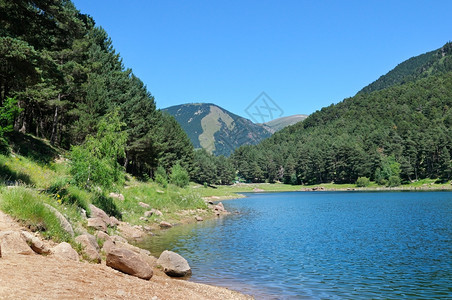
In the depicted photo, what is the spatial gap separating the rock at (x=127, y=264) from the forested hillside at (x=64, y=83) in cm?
988

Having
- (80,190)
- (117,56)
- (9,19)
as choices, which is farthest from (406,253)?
(117,56)

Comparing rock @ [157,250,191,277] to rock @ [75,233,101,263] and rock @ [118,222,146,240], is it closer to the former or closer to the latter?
rock @ [75,233,101,263]

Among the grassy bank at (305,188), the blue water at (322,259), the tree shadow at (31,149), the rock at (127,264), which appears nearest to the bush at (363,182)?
the grassy bank at (305,188)

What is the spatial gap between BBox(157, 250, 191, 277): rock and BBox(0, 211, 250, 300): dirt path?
2982 millimetres

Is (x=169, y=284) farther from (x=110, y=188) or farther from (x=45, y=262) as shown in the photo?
(x=110, y=188)

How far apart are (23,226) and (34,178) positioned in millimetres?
12880

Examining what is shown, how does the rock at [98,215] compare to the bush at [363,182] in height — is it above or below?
above

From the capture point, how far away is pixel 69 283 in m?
9.27

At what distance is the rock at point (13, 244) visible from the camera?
411 inches

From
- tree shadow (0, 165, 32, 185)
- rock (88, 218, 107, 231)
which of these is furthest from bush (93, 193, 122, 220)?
rock (88, 218, 107, 231)

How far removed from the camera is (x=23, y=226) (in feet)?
43.3

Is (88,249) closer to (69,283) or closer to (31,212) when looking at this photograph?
(31,212)

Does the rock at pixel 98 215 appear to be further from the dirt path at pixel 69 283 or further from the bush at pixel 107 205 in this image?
the dirt path at pixel 69 283

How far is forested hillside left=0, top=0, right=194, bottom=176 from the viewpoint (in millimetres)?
19906
